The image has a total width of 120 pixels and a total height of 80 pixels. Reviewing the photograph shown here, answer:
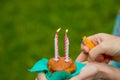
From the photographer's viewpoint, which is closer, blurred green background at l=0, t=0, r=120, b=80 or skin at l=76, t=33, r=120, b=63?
skin at l=76, t=33, r=120, b=63

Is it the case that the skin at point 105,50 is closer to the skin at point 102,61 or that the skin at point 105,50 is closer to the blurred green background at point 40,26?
the skin at point 102,61

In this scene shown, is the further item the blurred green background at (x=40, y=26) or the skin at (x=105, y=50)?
the blurred green background at (x=40, y=26)

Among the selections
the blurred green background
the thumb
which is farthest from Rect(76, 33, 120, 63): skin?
the blurred green background

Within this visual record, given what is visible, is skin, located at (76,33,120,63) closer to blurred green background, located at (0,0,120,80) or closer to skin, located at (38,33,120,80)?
skin, located at (38,33,120,80)

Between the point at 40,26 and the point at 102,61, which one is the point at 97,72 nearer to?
the point at 102,61

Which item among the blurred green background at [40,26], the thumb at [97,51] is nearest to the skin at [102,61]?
the thumb at [97,51]

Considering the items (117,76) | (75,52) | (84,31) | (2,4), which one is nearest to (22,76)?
(75,52)

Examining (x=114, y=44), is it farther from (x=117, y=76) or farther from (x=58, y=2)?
(x=58, y=2)

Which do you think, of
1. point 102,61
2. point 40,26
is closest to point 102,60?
point 102,61
